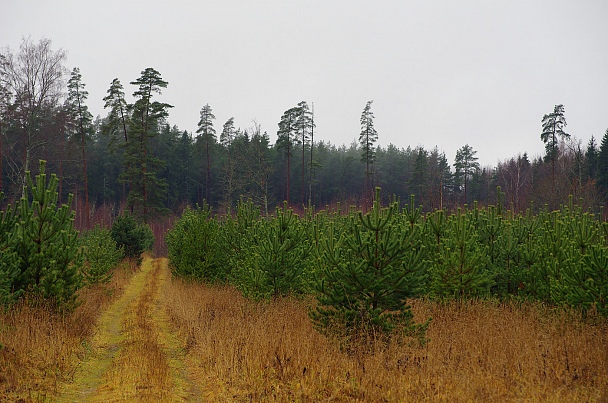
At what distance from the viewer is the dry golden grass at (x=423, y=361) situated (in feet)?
18.6

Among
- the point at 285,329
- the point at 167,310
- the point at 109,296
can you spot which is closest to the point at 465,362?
the point at 285,329

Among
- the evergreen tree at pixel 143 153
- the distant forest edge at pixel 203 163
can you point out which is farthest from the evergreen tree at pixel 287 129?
the evergreen tree at pixel 143 153

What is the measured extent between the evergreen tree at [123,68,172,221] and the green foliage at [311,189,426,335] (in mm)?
30607

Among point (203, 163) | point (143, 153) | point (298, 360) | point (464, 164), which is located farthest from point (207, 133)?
point (298, 360)

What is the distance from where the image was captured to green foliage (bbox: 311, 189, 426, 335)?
714 centimetres

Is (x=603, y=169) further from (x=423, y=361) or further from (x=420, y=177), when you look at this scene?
(x=423, y=361)

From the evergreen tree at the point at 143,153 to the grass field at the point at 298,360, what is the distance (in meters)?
26.5

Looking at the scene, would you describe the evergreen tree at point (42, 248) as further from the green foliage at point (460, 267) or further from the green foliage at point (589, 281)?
the green foliage at point (589, 281)

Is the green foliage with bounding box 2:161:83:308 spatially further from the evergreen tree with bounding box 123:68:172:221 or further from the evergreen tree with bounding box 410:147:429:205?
the evergreen tree with bounding box 410:147:429:205

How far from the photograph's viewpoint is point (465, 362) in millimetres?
6566

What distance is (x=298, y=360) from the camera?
6.62m

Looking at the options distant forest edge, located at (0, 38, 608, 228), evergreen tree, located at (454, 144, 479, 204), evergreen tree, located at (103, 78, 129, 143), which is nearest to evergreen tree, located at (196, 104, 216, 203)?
distant forest edge, located at (0, 38, 608, 228)

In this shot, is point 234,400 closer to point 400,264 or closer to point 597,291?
A: point 400,264

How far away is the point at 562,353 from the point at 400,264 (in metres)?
2.93
